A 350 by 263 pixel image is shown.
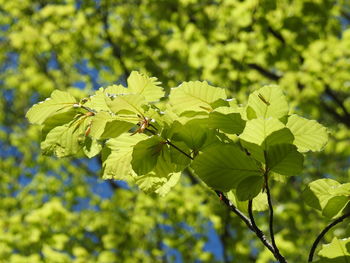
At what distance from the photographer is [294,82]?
6.66 metres

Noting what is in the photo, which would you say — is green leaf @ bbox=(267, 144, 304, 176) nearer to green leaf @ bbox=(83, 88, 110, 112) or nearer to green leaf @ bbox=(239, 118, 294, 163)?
green leaf @ bbox=(239, 118, 294, 163)

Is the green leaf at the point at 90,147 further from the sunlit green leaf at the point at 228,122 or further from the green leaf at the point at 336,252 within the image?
the green leaf at the point at 336,252

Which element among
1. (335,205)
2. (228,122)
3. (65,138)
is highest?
(228,122)

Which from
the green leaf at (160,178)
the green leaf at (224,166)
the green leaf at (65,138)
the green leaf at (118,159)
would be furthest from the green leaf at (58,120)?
the green leaf at (224,166)

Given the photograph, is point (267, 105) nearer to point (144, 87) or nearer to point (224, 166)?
point (224, 166)

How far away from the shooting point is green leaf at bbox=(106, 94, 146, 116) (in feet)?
2.90

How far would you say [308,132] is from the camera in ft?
2.87

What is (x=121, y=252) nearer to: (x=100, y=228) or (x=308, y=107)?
(x=100, y=228)

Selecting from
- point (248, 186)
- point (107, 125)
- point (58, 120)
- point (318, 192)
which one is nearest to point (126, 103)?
point (107, 125)

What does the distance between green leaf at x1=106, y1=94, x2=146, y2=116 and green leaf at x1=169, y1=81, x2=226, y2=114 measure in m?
0.08

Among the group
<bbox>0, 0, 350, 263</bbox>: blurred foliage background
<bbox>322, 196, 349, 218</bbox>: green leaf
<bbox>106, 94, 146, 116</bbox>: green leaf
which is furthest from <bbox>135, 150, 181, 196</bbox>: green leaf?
<bbox>0, 0, 350, 263</bbox>: blurred foliage background

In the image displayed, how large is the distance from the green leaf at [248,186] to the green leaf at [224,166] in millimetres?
11

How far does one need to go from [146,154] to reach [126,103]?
0.41 feet

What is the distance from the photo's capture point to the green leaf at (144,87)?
1.01 meters
